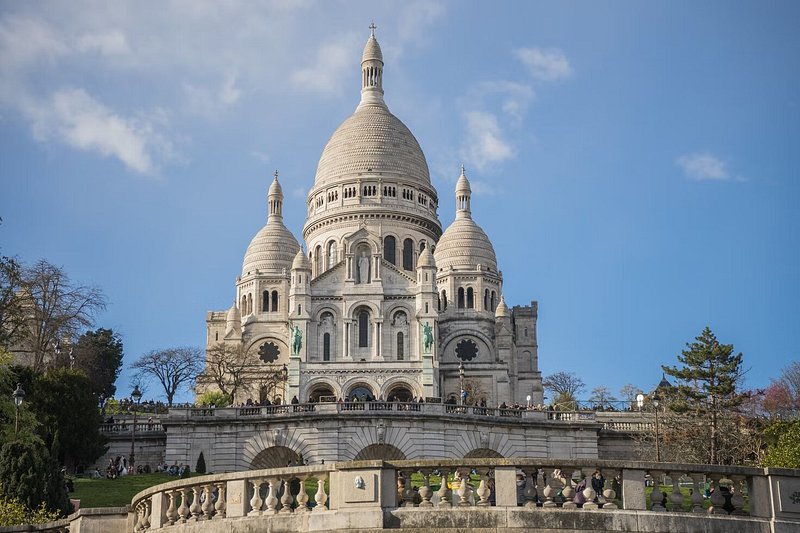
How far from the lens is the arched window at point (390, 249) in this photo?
103 metres

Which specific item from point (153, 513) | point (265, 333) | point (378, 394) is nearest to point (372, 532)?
point (153, 513)

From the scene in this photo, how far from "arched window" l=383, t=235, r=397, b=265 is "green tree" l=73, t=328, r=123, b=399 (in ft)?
75.2

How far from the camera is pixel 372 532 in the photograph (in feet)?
51.2

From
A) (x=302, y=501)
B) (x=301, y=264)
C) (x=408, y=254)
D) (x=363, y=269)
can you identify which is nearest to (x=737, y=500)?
(x=302, y=501)

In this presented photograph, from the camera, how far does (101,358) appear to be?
83.1 metres

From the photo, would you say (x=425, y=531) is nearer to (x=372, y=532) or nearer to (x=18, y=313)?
(x=372, y=532)

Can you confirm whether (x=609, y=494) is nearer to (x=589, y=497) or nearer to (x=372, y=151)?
(x=589, y=497)

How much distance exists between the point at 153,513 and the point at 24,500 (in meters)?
9.49

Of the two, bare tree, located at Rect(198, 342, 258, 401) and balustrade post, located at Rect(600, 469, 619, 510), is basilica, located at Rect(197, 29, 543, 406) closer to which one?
bare tree, located at Rect(198, 342, 258, 401)

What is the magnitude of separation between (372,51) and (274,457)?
7529 centimetres

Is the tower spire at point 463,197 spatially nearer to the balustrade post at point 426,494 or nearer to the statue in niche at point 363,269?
the statue in niche at point 363,269

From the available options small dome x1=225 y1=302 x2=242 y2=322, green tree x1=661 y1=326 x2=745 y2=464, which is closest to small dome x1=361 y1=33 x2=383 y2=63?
small dome x1=225 y1=302 x2=242 y2=322

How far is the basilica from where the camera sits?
3428 inches

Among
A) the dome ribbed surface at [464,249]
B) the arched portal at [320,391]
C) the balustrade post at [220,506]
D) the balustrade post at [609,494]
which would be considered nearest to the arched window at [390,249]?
the dome ribbed surface at [464,249]
